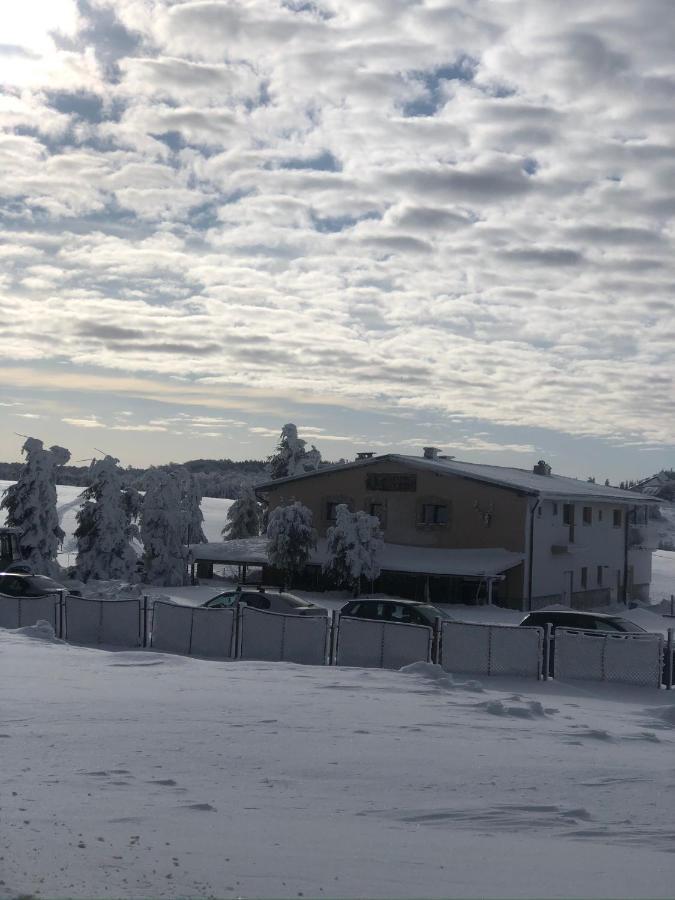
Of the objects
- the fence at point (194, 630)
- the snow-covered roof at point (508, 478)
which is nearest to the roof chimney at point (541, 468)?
the snow-covered roof at point (508, 478)

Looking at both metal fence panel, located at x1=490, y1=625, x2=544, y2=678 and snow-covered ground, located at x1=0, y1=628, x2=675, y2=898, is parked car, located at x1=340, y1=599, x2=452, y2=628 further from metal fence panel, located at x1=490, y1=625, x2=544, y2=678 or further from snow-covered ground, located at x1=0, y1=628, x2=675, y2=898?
snow-covered ground, located at x1=0, y1=628, x2=675, y2=898

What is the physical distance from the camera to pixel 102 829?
8.38 m

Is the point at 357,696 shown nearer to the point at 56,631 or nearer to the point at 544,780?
the point at 544,780

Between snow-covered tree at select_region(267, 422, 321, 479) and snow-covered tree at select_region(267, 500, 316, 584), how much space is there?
27687mm

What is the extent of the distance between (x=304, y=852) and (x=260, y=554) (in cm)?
4514

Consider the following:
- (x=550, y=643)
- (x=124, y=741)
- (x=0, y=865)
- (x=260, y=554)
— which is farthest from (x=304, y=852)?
(x=260, y=554)

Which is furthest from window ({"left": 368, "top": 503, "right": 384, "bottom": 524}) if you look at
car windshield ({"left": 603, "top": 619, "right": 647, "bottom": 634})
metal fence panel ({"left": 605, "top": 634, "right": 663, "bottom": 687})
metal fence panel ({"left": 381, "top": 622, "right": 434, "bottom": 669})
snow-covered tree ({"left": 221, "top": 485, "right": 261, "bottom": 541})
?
snow-covered tree ({"left": 221, "top": 485, "right": 261, "bottom": 541})

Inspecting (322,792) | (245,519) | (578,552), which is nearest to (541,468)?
(578,552)

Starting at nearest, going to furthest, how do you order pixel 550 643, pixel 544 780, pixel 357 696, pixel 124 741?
pixel 544 780
pixel 124 741
pixel 357 696
pixel 550 643

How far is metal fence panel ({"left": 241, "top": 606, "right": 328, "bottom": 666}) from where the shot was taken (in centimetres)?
2244

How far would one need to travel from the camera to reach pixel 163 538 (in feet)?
177

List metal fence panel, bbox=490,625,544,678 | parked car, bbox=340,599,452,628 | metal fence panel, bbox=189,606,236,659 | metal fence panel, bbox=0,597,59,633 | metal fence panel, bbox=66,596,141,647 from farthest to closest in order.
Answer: metal fence panel, bbox=0,597,59,633 < parked car, bbox=340,599,452,628 < metal fence panel, bbox=66,596,141,647 < metal fence panel, bbox=189,606,236,659 < metal fence panel, bbox=490,625,544,678

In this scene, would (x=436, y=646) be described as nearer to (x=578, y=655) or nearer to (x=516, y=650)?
(x=516, y=650)

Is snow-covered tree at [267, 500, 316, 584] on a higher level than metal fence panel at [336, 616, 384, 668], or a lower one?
higher
